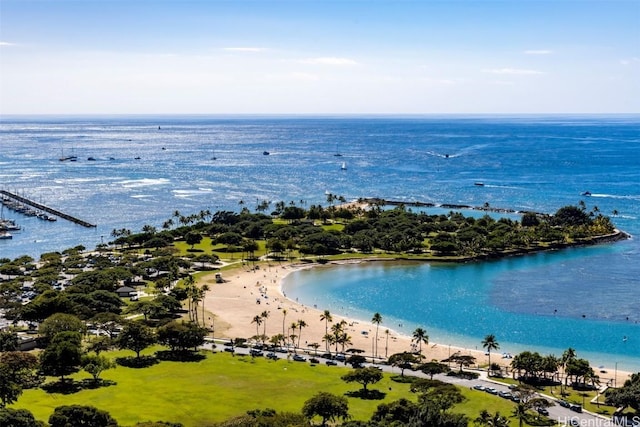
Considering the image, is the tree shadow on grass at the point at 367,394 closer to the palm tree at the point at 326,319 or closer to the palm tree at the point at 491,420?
the palm tree at the point at 491,420

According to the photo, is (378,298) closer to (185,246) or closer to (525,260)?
(525,260)

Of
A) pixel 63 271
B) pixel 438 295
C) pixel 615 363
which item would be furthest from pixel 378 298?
pixel 63 271

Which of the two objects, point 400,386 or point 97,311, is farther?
point 97,311

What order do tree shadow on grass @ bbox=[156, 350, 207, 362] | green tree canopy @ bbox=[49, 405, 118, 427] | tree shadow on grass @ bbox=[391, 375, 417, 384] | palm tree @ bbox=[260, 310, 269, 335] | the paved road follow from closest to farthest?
green tree canopy @ bbox=[49, 405, 118, 427], the paved road, tree shadow on grass @ bbox=[391, 375, 417, 384], tree shadow on grass @ bbox=[156, 350, 207, 362], palm tree @ bbox=[260, 310, 269, 335]

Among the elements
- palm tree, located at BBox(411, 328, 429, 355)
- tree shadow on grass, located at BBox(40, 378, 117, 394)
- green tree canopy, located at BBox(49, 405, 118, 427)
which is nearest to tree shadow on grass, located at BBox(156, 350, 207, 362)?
tree shadow on grass, located at BBox(40, 378, 117, 394)

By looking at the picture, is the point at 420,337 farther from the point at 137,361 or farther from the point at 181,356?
the point at 137,361

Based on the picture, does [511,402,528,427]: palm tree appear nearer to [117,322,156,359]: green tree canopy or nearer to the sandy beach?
the sandy beach

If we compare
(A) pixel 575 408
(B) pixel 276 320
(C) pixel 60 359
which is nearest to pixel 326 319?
(B) pixel 276 320
